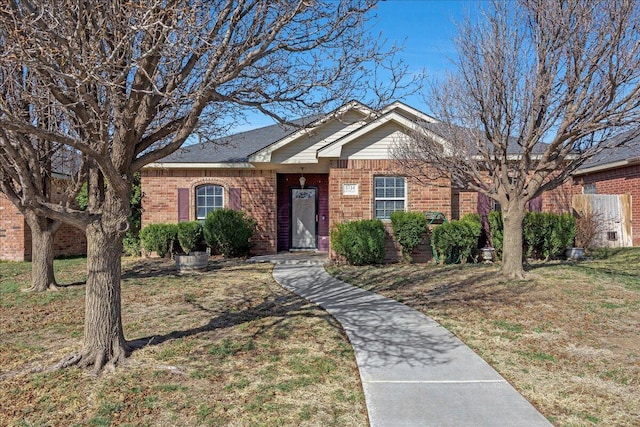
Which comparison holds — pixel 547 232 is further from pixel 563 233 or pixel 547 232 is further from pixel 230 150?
pixel 230 150

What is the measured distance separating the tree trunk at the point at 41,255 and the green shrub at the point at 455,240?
30.4ft

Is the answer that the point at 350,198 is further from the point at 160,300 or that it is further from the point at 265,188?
the point at 160,300

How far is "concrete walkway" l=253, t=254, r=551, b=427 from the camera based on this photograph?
13.2ft

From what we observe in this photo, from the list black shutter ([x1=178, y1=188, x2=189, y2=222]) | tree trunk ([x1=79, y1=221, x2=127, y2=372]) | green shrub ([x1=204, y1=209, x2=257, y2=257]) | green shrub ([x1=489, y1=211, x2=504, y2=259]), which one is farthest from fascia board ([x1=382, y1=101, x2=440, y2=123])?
tree trunk ([x1=79, y1=221, x2=127, y2=372])

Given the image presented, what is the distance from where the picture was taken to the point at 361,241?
1261 centimetres

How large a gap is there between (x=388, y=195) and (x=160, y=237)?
7049 millimetres

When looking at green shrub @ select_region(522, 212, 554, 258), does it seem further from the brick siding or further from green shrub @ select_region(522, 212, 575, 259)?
the brick siding

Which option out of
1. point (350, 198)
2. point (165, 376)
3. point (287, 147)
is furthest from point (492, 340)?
point (287, 147)

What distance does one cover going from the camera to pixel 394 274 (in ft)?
37.9

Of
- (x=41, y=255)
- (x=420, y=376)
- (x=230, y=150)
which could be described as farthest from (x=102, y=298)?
(x=230, y=150)

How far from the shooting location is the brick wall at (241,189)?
15.8 meters

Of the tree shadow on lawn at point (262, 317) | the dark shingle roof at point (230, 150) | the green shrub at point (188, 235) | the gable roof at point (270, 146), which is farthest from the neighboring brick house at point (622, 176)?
the green shrub at point (188, 235)

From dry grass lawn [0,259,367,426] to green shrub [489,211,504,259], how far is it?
744 cm

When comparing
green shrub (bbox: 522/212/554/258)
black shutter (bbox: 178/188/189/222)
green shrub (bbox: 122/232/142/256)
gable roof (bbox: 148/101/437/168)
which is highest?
gable roof (bbox: 148/101/437/168)
